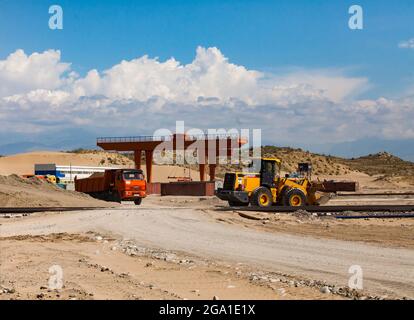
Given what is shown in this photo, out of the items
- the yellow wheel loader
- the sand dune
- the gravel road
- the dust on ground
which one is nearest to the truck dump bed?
the yellow wheel loader

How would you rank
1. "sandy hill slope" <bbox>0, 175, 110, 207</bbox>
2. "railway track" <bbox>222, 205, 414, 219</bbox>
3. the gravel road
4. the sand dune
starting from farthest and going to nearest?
the sand dune → "sandy hill slope" <bbox>0, 175, 110, 207</bbox> → "railway track" <bbox>222, 205, 414, 219</bbox> → the gravel road

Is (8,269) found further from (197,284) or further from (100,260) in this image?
(197,284)

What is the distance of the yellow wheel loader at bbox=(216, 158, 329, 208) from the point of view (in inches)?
1298

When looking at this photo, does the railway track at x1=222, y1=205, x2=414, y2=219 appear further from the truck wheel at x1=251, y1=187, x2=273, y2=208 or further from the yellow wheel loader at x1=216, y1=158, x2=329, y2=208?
the yellow wheel loader at x1=216, y1=158, x2=329, y2=208

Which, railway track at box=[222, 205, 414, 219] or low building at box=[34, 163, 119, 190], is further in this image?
low building at box=[34, 163, 119, 190]

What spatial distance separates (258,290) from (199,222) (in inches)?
548

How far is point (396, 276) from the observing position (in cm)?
1236

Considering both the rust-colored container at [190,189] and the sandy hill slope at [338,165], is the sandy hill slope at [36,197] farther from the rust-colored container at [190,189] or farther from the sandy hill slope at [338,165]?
the sandy hill slope at [338,165]

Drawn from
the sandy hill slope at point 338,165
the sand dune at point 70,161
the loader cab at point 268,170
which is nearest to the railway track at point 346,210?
the loader cab at point 268,170

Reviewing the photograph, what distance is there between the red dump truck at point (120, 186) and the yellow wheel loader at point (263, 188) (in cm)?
948

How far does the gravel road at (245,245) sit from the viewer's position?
41.9 feet

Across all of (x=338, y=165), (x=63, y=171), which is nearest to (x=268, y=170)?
(x=63, y=171)

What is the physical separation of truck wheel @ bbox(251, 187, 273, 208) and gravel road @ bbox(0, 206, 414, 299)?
4855mm

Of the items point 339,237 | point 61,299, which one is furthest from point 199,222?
point 61,299
